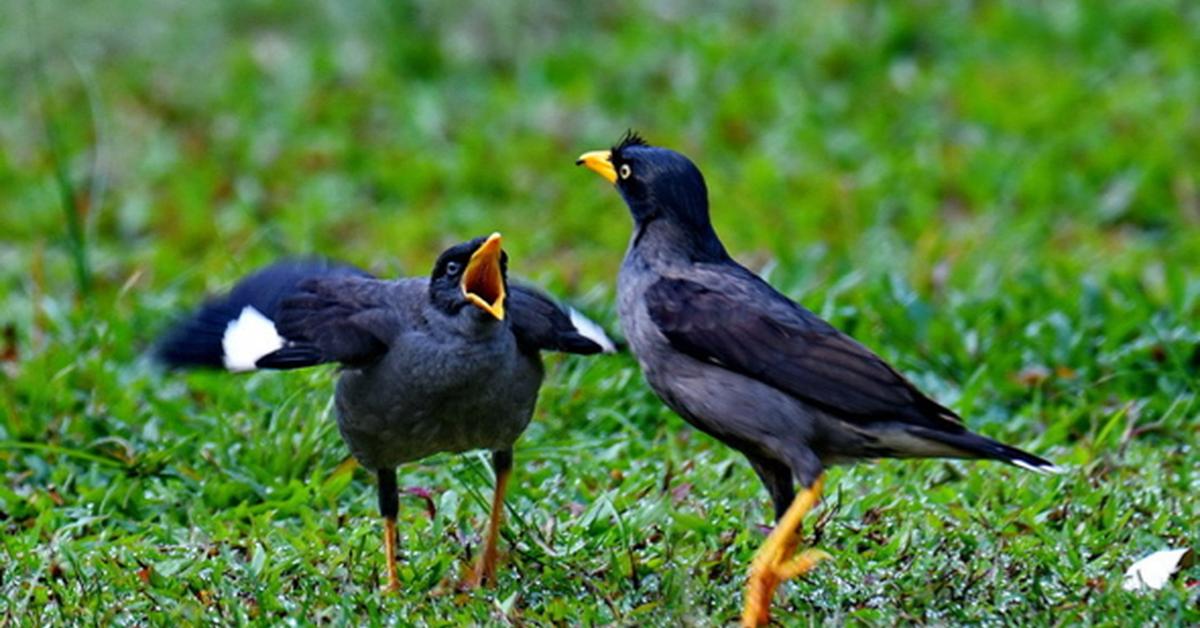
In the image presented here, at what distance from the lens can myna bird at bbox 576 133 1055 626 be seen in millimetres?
4816

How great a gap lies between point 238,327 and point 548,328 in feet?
2.92

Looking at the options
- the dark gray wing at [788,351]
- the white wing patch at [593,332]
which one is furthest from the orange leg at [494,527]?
the dark gray wing at [788,351]

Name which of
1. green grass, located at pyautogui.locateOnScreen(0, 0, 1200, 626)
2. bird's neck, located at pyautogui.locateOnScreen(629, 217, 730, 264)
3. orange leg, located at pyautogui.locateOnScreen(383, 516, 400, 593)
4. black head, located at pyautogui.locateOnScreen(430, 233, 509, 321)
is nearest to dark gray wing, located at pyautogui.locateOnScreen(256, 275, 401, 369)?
black head, located at pyautogui.locateOnScreen(430, 233, 509, 321)

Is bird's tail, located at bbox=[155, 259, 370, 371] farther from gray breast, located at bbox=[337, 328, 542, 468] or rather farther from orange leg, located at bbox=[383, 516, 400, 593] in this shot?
orange leg, located at bbox=[383, 516, 400, 593]

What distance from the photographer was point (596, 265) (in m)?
8.91

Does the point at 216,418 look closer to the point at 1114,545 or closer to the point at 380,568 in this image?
the point at 380,568

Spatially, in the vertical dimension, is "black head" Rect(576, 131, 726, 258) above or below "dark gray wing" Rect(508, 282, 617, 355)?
above

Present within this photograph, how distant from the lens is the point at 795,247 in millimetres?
8805

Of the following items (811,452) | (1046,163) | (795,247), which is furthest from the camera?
(1046,163)

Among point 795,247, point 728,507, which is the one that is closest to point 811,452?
point 728,507

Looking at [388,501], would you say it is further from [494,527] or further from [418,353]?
[418,353]

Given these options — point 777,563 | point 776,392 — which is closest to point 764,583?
point 777,563

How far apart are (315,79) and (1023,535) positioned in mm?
6724

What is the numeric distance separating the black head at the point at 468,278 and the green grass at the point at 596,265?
2.26 ft
